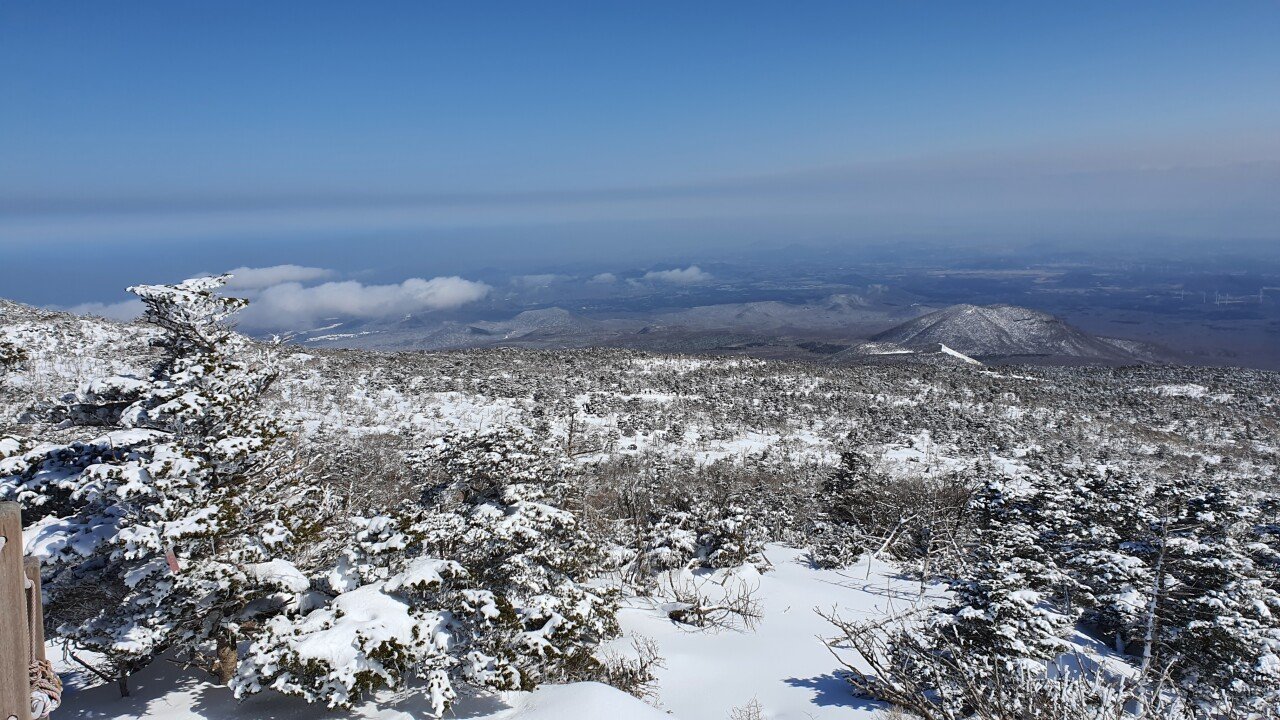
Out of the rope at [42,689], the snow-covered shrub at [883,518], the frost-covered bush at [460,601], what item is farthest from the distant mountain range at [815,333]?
the rope at [42,689]

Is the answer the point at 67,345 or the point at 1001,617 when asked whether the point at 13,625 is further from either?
the point at 67,345

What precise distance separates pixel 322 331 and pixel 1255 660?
18181 centimetres

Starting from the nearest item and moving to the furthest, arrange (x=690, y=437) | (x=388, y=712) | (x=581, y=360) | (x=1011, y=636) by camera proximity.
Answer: (x=388, y=712) < (x=1011, y=636) < (x=690, y=437) < (x=581, y=360)

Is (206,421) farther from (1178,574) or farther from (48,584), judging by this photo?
(1178,574)

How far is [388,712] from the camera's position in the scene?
6707 millimetres

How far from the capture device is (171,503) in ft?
20.3

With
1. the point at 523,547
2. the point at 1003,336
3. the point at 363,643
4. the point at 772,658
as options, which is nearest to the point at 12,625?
the point at 363,643

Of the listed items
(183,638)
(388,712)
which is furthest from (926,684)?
(183,638)

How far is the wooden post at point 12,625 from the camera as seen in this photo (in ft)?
7.79

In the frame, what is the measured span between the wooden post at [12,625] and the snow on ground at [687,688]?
15.7 feet

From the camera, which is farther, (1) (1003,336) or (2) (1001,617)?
(1) (1003,336)

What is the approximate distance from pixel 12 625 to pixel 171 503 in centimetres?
435

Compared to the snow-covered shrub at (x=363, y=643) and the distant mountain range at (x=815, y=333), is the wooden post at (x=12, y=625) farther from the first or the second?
the distant mountain range at (x=815, y=333)

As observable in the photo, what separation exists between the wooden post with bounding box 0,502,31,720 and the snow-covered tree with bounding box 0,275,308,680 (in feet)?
13.3
